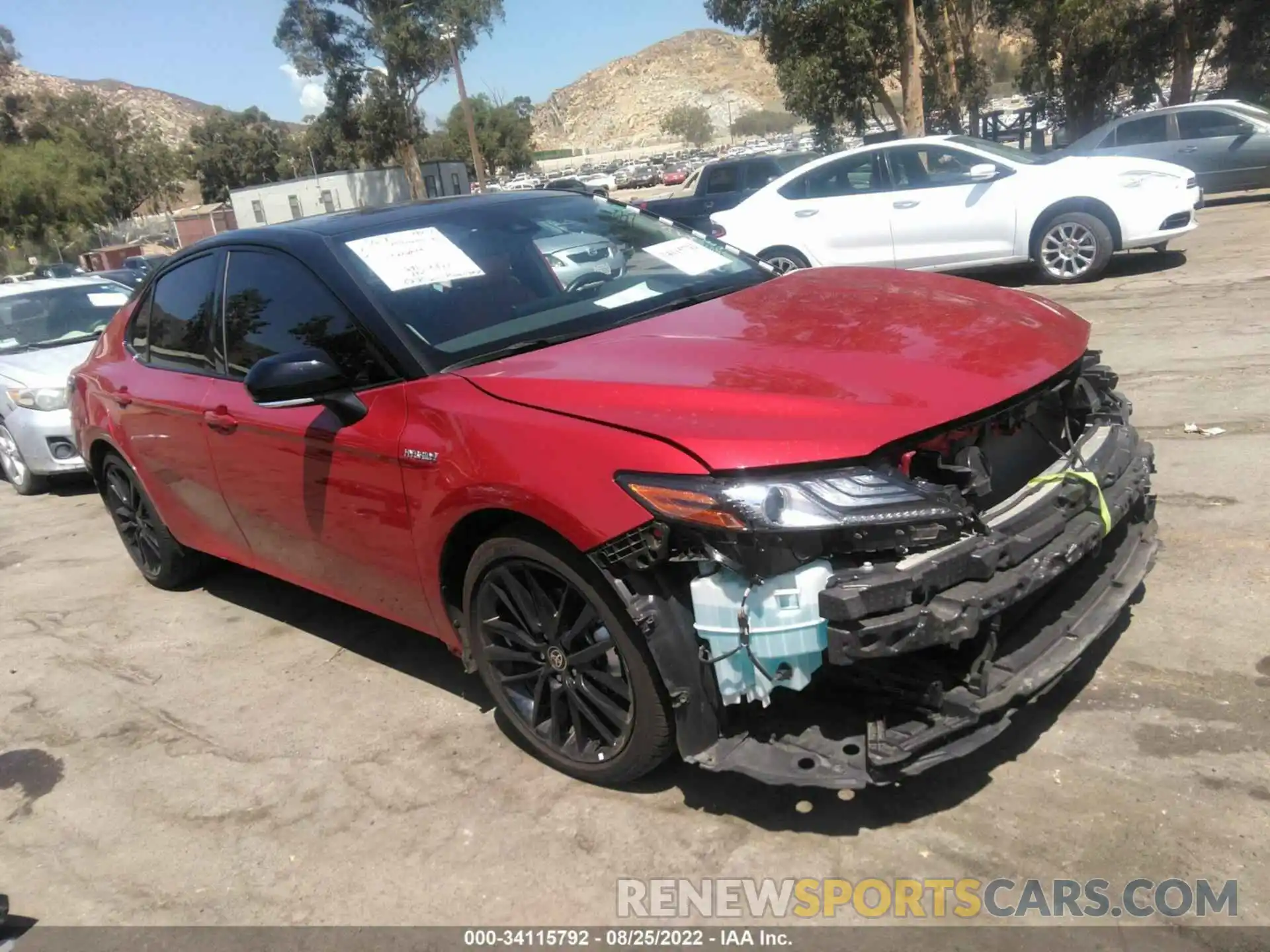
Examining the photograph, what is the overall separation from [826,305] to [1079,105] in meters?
32.3

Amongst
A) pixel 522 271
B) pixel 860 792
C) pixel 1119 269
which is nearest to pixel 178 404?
pixel 522 271

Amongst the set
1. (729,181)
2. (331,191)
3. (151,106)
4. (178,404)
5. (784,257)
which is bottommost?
(784,257)

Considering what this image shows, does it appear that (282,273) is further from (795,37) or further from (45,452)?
(795,37)

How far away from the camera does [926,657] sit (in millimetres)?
2555

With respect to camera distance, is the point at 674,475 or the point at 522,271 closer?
the point at 674,475

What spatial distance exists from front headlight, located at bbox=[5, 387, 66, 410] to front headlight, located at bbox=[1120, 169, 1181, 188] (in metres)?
9.33

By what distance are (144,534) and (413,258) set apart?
2690mm

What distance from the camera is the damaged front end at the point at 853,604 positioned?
7.99ft

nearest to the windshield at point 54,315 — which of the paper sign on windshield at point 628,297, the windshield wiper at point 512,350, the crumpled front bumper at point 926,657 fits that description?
the paper sign on windshield at point 628,297

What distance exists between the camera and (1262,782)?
2738 millimetres

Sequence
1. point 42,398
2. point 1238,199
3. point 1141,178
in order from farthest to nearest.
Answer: point 1238,199 → point 1141,178 → point 42,398

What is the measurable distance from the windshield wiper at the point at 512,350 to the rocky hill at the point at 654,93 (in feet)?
512

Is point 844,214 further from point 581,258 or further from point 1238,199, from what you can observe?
point 1238,199

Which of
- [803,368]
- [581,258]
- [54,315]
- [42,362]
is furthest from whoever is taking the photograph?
[54,315]
